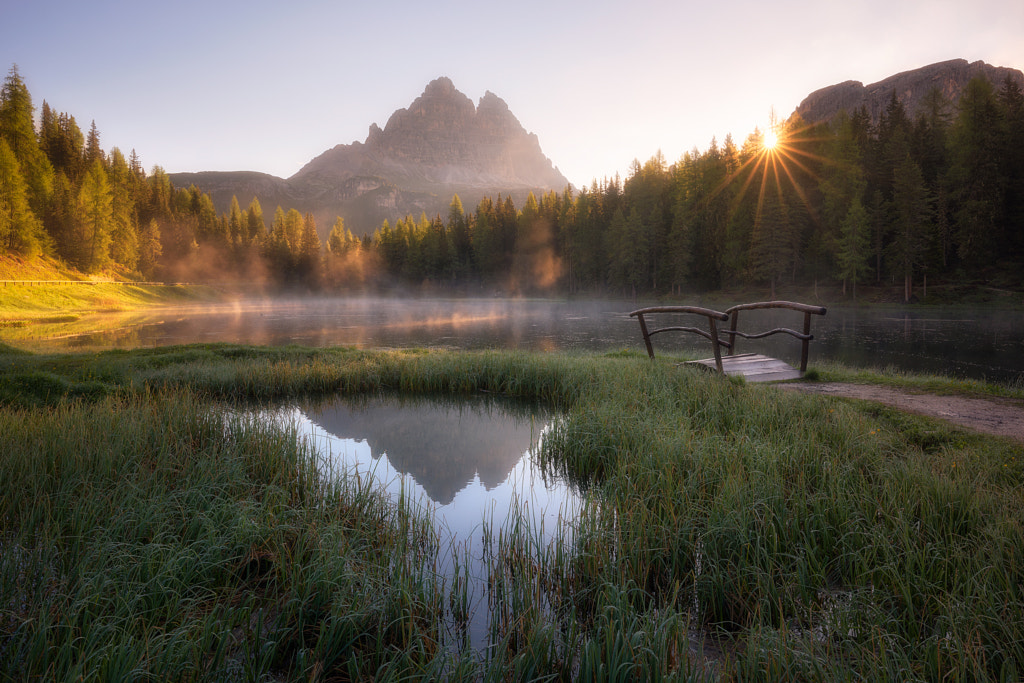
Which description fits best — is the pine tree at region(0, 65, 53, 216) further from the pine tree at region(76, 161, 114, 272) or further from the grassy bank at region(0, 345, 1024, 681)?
the grassy bank at region(0, 345, 1024, 681)

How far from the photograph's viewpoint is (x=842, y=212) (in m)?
39.9

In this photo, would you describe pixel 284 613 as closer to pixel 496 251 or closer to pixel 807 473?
pixel 807 473

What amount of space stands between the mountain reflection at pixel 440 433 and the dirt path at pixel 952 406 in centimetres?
585

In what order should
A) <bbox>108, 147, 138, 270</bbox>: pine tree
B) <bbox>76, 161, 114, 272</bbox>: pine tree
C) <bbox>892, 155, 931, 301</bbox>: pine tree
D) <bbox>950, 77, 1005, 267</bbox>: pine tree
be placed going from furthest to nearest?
1. <bbox>108, 147, 138, 270</bbox>: pine tree
2. <bbox>76, 161, 114, 272</bbox>: pine tree
3. <bbox>892, 155, 931, 301</bbox>: pine tree
4. <bbox>950, 77, 1005, 267</bbox>: pine tree

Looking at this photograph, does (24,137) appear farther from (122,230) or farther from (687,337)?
(687,337)

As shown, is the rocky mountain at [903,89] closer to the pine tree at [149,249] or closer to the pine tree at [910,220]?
the pine tree at [910,220]

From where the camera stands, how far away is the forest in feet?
117

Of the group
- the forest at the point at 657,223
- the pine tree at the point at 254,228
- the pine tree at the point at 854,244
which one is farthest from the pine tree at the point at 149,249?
the pine tree at the point at 854,244

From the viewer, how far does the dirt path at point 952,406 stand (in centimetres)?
643

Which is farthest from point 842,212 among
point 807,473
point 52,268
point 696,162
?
point 52,268

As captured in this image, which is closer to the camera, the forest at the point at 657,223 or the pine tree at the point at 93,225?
the forest at the point at 657,223

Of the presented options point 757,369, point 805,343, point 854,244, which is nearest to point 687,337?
point 757,369

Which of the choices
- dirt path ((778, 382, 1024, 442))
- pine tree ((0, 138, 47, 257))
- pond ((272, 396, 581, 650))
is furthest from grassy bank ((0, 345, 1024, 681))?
pine tree ((0, 138, 47, 257))

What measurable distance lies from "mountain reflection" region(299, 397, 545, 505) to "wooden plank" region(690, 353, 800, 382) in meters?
4.27
